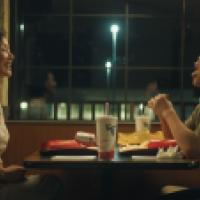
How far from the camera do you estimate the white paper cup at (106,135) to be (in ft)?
6.57

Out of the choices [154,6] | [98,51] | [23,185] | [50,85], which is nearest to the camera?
[23,185]

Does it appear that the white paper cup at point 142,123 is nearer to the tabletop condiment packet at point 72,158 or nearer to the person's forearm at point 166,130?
the person's forearm at point 166,130

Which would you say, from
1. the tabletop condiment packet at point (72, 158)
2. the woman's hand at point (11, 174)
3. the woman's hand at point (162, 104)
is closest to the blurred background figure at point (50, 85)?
the woman's hand at point (162, 104)

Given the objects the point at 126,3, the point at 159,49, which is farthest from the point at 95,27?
the point at 126,3

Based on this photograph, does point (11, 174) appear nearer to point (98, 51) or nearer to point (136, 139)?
point (136, 139)

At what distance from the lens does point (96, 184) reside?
3281 mm

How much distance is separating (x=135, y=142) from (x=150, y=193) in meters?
0.75

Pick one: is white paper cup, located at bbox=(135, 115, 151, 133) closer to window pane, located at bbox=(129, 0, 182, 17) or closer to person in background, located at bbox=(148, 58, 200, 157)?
person in background, located at bbox=(148, 58, 200, 157)

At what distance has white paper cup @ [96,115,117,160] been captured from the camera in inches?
78.8

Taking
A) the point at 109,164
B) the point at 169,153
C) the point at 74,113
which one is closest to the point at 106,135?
the point at 109,164

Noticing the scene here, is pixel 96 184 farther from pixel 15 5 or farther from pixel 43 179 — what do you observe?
pixel 15 5

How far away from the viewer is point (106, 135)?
79.1 inches

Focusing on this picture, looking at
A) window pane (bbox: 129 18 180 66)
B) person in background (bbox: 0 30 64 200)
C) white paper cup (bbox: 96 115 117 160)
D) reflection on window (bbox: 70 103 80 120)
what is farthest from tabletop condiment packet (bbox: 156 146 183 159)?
window pane (bbox: 129 18 180 66)

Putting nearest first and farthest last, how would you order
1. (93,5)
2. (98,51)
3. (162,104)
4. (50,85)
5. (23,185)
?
1. (23,185)
2. (162,104)
3. (50,85)
4. (93,5)
5. (98,51)
